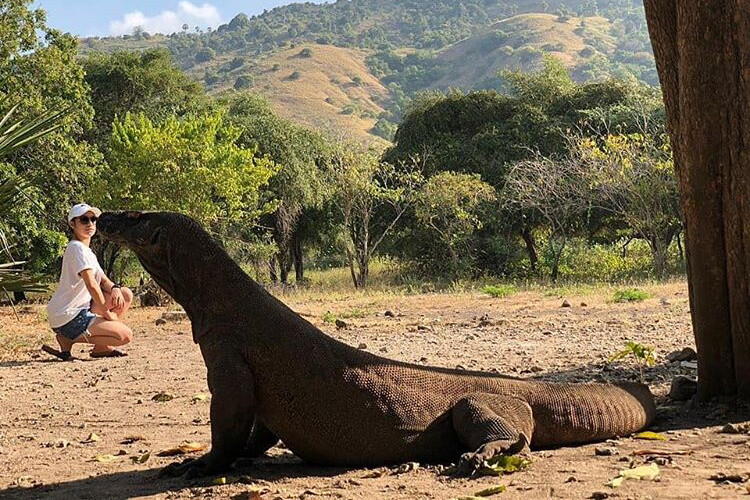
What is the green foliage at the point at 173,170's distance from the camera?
68.3ft

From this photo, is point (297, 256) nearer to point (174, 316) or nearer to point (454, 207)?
point (454, 207)

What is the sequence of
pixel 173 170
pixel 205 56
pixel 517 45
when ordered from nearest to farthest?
1. pixel 173 170
2. pixel 517 45
3. pixel 205 56

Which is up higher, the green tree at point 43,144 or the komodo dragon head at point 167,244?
the green tree at point 43,144

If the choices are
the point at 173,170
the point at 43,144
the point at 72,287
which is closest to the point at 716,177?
the point at 72,287

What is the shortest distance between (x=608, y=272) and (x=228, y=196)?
42.9 feet

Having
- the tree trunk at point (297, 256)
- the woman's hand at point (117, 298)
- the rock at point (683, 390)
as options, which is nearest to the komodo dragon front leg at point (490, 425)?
the rock at point (683, 390)

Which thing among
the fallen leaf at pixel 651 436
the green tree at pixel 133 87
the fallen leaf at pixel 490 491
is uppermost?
the green tree at pixel 133 87

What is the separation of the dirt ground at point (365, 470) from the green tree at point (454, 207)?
14363mm

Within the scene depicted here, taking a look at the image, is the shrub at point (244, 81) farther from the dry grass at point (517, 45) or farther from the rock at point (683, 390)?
the rock at point (683, 390)

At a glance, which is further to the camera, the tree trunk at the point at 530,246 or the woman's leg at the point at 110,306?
the tree trunk at the point at 530,246

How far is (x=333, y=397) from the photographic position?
175 inches

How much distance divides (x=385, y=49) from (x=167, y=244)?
150 m

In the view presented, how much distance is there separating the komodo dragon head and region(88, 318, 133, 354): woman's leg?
528 cm

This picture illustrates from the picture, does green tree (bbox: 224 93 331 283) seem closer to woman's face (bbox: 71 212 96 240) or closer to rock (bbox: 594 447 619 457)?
woman's face (bbox: 71 212 96 240)
